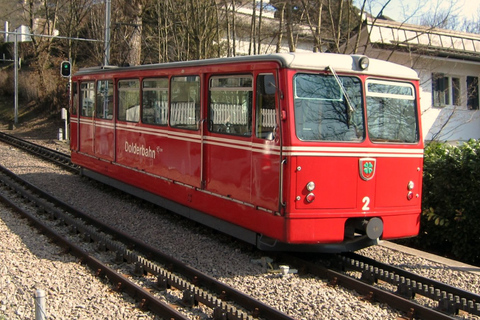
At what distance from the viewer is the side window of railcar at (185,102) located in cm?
873

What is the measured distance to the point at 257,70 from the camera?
7344mm

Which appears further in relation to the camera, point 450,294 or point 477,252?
point 477,252

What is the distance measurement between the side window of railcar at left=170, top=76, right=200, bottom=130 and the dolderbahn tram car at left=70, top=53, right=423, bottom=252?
31 mm

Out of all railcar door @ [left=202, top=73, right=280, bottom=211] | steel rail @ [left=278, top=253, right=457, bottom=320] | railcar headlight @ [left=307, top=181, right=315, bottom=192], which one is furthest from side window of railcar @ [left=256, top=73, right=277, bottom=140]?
steel rail @ [left=278, top=253, right=457, bottom=320]

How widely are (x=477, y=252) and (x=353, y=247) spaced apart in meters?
2.35

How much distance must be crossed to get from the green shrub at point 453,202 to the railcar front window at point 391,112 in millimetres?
1314

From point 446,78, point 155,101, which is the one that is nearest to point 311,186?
point 155,101

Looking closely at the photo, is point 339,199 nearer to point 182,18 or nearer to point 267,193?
point 267,193

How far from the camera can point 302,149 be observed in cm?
687

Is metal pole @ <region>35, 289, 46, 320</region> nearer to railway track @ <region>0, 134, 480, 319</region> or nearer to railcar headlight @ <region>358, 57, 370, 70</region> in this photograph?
railway track @ <region>0, 134, 480, 319</region>

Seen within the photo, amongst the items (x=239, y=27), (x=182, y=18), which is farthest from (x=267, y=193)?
(x=239, y=27)

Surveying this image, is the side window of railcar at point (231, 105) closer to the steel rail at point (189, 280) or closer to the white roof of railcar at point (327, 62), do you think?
the white roof of railcar at point (327, 62)

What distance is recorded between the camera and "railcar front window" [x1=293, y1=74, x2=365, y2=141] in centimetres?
696

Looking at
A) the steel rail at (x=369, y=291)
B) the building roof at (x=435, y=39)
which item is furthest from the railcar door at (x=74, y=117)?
the building roof at (x=435, y=39)
